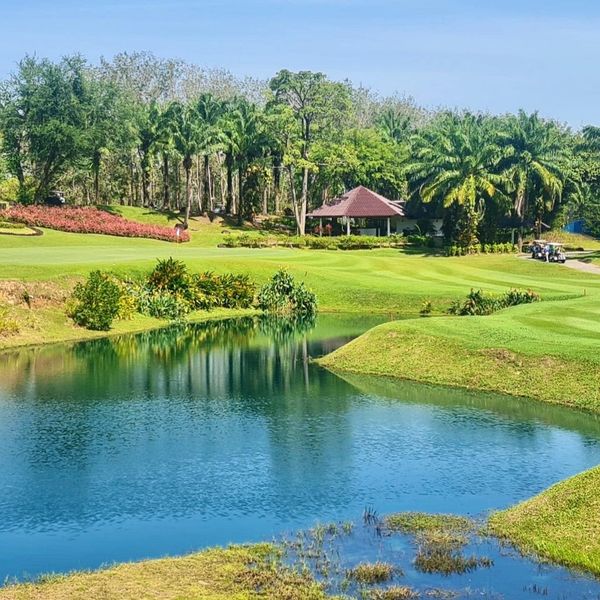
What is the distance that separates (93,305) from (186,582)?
34.8 m

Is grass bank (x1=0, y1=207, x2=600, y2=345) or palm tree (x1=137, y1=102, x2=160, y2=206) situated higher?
palm tree (x1=137, y1=102, x2=160, y2=206)

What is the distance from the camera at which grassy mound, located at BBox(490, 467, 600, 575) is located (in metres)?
17.0

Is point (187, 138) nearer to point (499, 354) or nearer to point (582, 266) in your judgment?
point (582, 266)

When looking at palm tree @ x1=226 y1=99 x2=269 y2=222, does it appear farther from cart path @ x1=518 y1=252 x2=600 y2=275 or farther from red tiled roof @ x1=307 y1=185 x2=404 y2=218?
cart path @ x1=518 y1=252 x2=600 y2=275

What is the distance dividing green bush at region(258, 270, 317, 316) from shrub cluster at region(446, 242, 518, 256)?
1301 inches

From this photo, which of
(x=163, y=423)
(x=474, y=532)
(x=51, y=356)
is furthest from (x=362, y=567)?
(x=51, y=356)

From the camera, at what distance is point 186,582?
52.5 ft

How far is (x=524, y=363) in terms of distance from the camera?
111ft

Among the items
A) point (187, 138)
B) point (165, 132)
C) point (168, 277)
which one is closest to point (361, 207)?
point (187, 138)

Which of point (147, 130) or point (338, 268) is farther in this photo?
point (147, 130)

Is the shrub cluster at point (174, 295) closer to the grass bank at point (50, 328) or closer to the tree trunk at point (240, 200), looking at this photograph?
→ the grass bank at point (50, 328)

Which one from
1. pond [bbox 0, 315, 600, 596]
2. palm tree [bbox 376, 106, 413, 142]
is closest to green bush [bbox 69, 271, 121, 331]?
pond [bbox 0, 315, 600, 596]

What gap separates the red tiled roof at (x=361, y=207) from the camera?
10419 centimetres

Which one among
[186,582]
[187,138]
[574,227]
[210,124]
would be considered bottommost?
[186,582]
